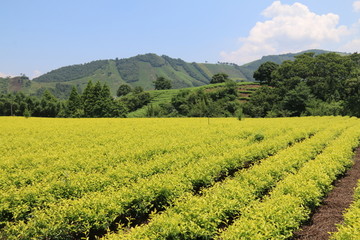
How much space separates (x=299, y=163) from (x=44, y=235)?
12.6 metres

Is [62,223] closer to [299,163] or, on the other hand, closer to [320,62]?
[299,163]

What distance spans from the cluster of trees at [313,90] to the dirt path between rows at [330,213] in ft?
203

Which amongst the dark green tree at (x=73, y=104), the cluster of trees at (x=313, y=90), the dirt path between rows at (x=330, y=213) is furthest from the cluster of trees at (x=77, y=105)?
the dirt path between rows at (x=330, y=213)

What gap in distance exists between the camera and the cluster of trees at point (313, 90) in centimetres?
7200

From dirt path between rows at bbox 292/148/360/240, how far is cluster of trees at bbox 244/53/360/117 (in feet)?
203

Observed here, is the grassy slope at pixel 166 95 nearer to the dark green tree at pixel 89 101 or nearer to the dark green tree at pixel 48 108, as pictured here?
the dark green tree at pixel 89 101

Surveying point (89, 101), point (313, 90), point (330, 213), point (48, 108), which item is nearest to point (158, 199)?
point (330, 213)

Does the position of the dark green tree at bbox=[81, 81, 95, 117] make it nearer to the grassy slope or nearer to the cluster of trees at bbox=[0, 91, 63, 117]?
the cluster of trees at bbox=[0, 91, 63, 117]

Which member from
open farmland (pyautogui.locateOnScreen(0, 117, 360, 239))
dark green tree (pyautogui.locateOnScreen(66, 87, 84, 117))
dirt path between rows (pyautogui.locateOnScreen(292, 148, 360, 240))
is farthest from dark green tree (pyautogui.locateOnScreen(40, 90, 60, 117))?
dirt path between rows (pyautogui.locateOnScreen(292, 148, 360, 240))

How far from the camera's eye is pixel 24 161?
14.0 meters

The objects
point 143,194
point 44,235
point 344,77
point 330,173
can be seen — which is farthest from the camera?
point 344,77

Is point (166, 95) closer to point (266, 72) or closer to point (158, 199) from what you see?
point (266, 72)

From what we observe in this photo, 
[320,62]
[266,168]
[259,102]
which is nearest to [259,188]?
[266,168]

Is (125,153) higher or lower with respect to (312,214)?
higher
